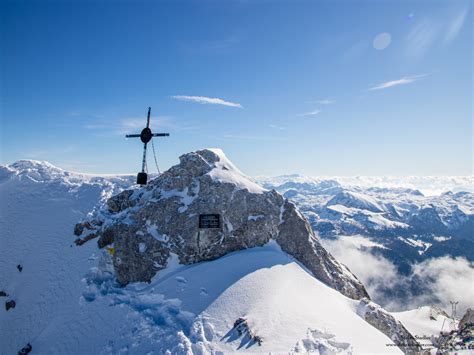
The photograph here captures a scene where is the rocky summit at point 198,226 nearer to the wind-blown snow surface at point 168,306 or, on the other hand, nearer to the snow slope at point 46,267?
the wind-blown snow surface at point 168,306

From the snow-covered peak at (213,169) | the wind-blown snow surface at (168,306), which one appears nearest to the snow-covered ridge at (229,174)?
the snow-covered peak at (213,169)

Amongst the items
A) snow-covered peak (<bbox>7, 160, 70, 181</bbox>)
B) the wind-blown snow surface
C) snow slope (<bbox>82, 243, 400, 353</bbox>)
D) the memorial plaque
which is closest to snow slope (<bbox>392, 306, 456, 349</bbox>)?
snow slope (<bbox>82, 243, 400, 353</bbox>)

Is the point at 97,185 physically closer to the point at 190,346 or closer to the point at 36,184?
the point at 36,184

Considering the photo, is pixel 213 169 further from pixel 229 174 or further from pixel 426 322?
pixel 426 322

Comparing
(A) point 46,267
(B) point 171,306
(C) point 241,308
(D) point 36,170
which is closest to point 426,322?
(C) point 241,308

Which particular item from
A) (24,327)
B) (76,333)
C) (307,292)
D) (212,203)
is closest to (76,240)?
(24,327)

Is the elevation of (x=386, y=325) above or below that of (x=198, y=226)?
below
